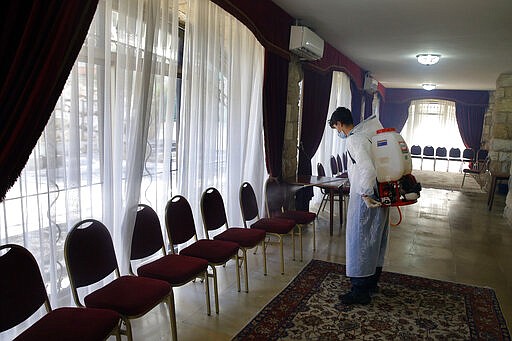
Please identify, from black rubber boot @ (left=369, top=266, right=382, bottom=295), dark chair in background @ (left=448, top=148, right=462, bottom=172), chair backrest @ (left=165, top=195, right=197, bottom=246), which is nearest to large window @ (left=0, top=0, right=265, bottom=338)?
chair backrest @ (left=165, top=195, right=197, bottom=246)

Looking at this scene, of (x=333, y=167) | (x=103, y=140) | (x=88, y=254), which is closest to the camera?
(x=88, y=254)

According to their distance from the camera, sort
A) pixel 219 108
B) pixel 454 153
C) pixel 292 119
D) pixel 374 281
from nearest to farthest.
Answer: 1. pixel 374 281
2. pixel 219 108
3. pixel 292 119
4. pixel 454 153

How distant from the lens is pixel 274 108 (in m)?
4.32

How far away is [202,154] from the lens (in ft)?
10.9

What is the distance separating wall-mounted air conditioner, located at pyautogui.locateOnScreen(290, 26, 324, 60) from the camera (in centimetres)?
441

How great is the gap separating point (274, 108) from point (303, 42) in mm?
812

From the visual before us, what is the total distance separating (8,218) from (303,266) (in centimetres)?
247

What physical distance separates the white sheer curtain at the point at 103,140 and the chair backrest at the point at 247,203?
37.0 inches

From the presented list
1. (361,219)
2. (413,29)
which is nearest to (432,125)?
(413,29)

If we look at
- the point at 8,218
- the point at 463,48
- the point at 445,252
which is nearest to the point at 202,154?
the point at 8,218

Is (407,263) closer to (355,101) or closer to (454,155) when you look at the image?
(355,101)

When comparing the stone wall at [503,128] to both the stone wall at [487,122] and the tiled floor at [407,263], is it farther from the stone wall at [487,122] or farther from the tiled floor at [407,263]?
the stone wall at [487,122]

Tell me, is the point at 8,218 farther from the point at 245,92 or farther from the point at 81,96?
the point at 245,92

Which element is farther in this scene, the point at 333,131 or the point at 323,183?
the point at 333,131
